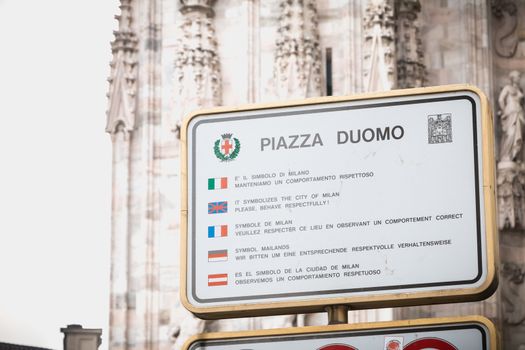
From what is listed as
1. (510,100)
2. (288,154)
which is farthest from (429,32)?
(288,154)

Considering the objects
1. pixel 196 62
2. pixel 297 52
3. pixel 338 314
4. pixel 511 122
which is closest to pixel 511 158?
pixel 511 122

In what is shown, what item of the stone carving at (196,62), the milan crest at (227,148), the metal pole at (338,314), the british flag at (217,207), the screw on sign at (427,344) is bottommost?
the screw on sign at (427,344)

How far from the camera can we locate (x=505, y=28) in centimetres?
2797

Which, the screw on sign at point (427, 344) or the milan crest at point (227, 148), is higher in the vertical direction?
the milan crest at point (227, 148)

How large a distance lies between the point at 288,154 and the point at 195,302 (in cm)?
83

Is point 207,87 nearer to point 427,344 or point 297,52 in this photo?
point 297,52

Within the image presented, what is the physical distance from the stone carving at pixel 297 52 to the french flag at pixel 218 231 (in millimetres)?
16997

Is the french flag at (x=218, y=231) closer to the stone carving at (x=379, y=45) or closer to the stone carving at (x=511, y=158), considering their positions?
the stone carving at (x=379, y=45)

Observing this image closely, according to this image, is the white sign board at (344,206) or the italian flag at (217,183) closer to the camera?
the white sign board at (344,206)

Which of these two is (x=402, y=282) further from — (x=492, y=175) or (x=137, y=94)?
(x=137, y=94)

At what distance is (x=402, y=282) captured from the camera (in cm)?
725

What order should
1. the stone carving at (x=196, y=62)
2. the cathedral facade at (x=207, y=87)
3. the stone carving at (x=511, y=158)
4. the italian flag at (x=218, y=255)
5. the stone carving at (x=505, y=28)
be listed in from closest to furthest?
1. the italian flag at (x=218, y=255)
2. the cathedral facade at (x=207, y=87)
3. the stone carving at (x=196, y=62)
4. the stone carving at (x=511, y=158)
5. the stone carving at (x=505, y=28)

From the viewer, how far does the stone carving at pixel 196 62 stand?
25.1m

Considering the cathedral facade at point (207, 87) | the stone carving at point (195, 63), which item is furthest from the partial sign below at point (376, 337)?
the stone carving at point (195, 63)
